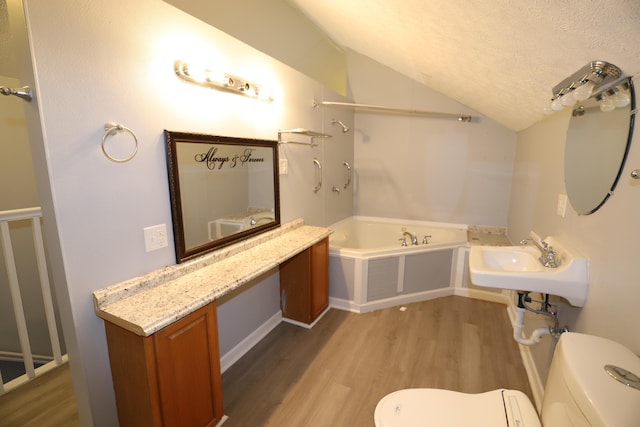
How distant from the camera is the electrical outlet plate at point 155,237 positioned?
1391mm

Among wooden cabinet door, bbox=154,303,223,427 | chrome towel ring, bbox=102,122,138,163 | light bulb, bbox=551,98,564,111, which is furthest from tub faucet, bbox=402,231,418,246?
chrome towel ring, bbox=102,122,138,163

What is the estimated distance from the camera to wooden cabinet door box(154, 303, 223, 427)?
1.19 m

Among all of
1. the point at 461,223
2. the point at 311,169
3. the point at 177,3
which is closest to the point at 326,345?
the point at 311,169

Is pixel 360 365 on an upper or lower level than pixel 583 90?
lower

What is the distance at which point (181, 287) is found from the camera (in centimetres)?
139

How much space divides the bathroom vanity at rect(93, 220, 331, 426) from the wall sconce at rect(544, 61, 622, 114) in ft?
5.22

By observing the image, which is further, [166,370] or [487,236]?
[487,236]

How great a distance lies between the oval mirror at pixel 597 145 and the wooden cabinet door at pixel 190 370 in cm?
180

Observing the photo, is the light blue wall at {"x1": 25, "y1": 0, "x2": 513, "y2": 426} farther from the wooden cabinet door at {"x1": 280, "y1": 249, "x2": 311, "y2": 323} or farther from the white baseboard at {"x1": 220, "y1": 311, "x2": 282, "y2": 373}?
the wooden cabinet door at {"x1": 280, "y1": 249, "x2": 311, "y2": 323}

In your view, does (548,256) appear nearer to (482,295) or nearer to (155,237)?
(482,295)

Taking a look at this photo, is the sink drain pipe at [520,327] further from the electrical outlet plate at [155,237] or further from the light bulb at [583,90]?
the electrical outlet plate at [155,237]

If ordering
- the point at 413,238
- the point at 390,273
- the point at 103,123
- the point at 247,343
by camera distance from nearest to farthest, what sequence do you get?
the point at 103,123
the point at 247,343
the point at 390,273
the point at 413,238

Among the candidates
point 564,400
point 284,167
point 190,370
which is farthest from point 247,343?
point 564,400

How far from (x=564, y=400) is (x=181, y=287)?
148 cm
